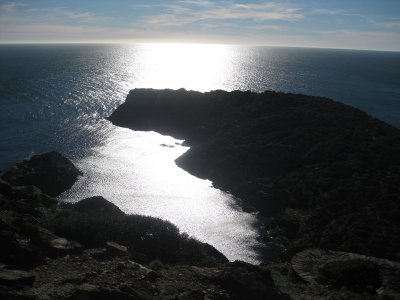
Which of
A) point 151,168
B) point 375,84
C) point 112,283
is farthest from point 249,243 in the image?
point 375,84

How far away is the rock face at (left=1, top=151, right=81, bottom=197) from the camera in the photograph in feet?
172

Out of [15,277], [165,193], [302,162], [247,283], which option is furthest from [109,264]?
[302,162]

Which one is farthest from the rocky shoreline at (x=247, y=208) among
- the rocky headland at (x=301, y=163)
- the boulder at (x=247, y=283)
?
the rocky headland at (x=301, y=163)

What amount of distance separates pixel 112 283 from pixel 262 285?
7126mm

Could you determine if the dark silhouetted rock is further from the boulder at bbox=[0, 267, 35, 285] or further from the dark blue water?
the dark blue water

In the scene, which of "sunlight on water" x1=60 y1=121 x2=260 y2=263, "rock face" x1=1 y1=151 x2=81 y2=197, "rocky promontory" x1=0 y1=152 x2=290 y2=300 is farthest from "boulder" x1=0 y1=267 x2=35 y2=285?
"rock face" x1=1 y1=151 x2=81 y2=197

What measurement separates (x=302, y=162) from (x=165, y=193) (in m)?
18.3

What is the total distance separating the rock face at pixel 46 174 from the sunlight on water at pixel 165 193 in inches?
58.5

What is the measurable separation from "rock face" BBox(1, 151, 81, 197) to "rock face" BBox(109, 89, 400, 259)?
17305mm

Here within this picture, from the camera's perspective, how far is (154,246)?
2677 centimetres

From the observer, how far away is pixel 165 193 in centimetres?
5575

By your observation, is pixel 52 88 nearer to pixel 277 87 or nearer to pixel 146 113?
pixel 146 113

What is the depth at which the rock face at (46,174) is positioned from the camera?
172ft

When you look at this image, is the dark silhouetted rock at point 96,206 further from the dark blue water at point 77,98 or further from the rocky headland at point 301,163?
the dark blue water at point 77,98
